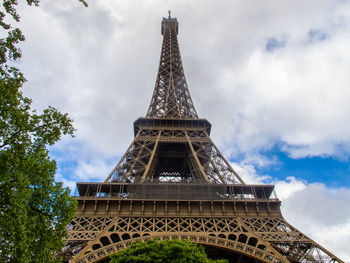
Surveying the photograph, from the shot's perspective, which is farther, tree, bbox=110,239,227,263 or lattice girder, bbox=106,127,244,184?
lattice girder, bbox=106,127,244,184

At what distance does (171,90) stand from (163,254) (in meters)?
29.2

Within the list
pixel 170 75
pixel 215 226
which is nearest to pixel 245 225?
pixel 215 226

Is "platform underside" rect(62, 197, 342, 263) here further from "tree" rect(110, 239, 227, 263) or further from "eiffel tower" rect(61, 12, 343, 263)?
"tree" rect(110, 239, 227, 263)

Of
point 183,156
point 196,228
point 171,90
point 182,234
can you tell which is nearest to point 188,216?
point 196,228

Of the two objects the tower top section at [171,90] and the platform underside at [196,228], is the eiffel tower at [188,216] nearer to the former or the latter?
the platform underside at [196,228]

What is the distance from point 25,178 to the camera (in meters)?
8.70

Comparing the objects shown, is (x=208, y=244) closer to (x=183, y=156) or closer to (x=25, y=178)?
(x=25, y=178)

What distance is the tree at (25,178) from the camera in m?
8.30

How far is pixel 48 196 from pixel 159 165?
2558cm

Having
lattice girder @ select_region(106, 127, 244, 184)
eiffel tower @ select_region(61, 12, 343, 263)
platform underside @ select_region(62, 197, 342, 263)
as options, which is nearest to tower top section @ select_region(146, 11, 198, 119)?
lattice girder @ select_region(106, 127, 244, 184)

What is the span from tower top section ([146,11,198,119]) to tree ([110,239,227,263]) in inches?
864

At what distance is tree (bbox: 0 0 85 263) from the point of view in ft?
27.2

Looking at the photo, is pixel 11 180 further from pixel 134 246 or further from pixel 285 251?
pixel 285 251

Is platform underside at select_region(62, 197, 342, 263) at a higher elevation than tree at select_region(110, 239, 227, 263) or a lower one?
higher
